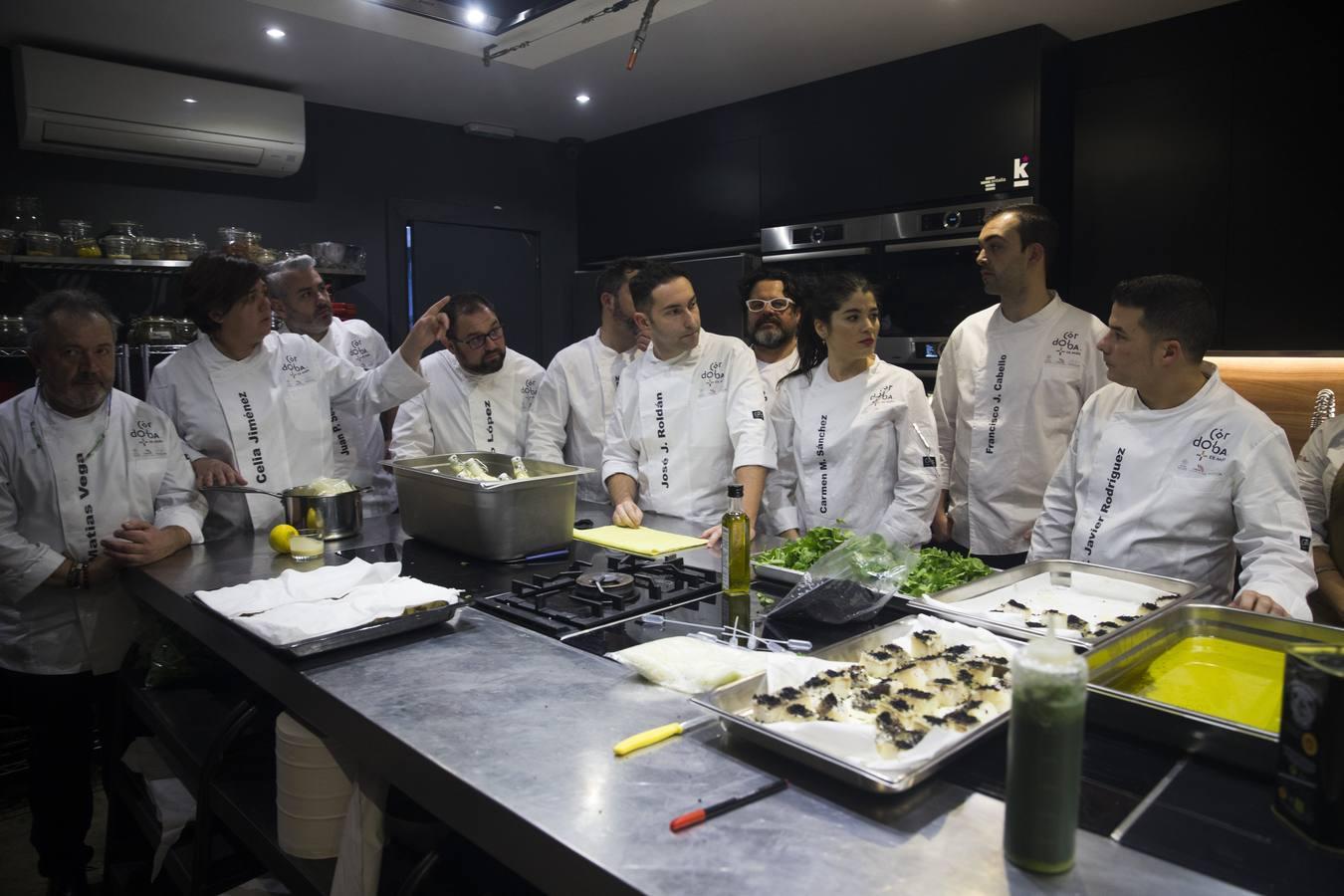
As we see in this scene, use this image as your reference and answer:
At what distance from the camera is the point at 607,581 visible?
179 centimetres

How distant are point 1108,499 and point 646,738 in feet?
4.68

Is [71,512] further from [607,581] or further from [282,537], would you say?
[607,581]

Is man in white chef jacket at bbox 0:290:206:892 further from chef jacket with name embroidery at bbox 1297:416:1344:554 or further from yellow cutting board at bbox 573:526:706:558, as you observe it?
chef jacket with name embroidery at bbox 1297:416:1344:554

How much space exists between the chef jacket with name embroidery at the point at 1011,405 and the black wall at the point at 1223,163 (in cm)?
98

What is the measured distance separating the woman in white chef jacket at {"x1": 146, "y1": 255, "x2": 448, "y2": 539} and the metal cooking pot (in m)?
0.16

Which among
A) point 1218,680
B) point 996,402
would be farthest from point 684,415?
point 1218,680

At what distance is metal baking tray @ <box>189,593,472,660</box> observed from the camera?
4.95 ft

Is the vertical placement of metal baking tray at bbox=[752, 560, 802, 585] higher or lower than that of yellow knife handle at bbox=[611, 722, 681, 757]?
higher

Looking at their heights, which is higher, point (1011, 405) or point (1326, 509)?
point (1011, 405)

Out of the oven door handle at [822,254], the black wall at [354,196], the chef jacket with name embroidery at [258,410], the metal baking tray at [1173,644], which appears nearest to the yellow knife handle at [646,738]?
the metal baking tray at [1173,644]

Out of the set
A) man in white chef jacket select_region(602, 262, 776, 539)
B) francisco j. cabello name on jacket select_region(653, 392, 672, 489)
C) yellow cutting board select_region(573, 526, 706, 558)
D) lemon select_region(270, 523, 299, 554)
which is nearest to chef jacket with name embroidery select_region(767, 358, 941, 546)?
man in white chef jacket select_region(602, 262, 776, 539)

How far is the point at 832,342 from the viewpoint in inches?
111

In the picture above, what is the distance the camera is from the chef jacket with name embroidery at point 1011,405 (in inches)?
116

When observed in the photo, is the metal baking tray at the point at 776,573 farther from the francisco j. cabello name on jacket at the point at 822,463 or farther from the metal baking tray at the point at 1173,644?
the francisco j. cabello name on jacket at the point at 822,463
